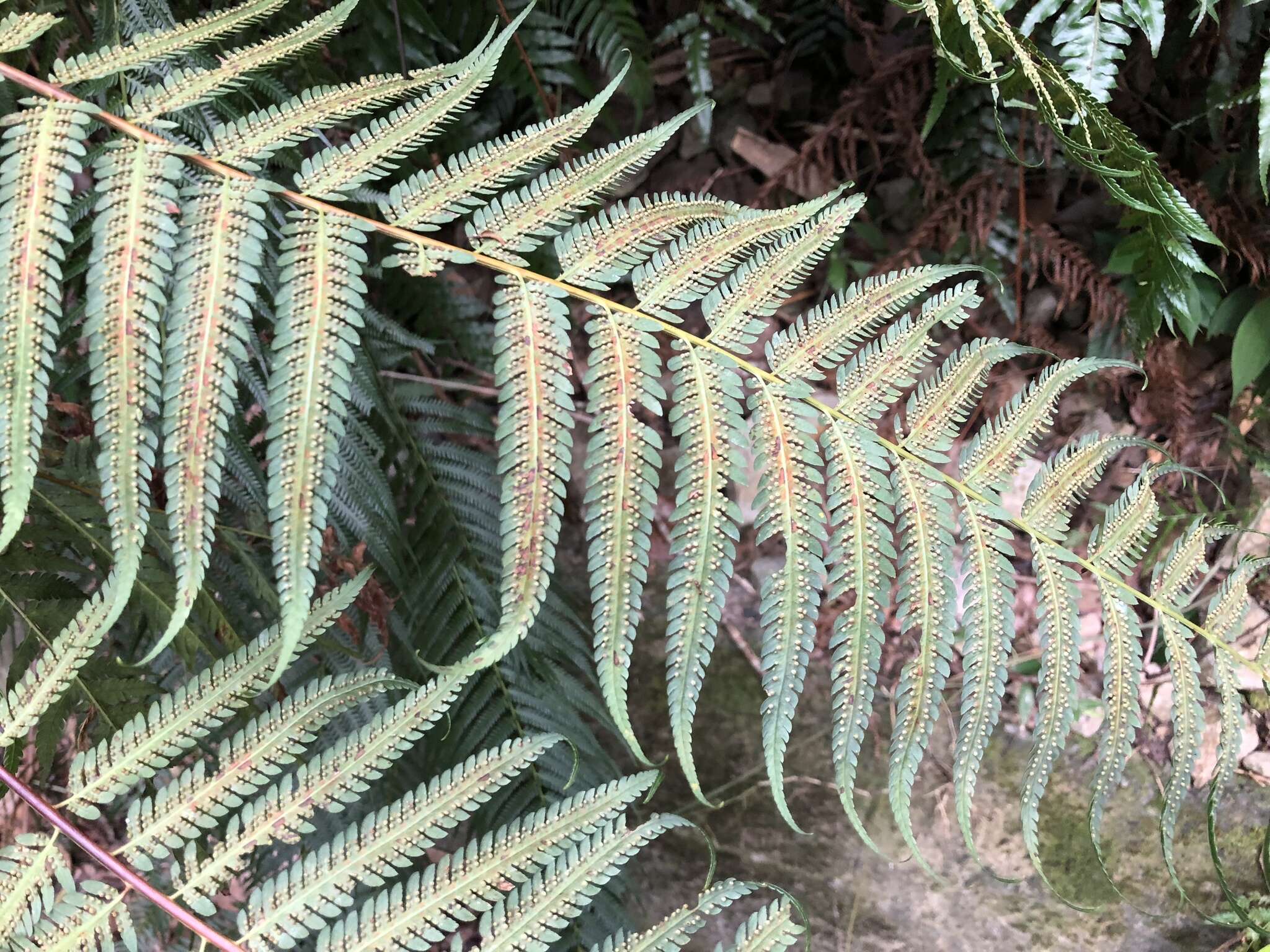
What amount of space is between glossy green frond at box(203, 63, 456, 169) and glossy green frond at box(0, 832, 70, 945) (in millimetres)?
771

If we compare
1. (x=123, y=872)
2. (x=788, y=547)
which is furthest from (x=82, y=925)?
(x=788, y=547)

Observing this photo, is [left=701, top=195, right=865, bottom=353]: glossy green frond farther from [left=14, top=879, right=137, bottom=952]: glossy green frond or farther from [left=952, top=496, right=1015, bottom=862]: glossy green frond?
[left=14, top=879, right=137, bottom=952]: glossy green frond

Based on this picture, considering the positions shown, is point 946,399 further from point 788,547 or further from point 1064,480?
point 788,547

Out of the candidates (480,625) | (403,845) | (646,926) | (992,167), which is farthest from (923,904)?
(992,167)

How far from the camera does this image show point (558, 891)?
0.97 m

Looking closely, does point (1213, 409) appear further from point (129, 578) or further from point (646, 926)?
point (129, 578)

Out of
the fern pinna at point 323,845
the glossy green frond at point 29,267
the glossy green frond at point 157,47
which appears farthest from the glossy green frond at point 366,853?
the glossy green frond at point 157,47

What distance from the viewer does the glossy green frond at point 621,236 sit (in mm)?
952

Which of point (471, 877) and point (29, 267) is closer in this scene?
point (29, 267)

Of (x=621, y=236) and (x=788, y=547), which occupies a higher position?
(x=621, y=236)

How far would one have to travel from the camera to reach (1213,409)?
6.48ft

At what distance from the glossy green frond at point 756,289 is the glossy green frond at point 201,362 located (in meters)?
0.50

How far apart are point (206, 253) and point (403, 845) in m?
0.67

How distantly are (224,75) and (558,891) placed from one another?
97cm
